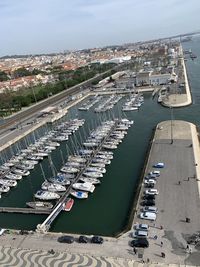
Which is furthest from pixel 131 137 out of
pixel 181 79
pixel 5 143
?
pixel 181 79

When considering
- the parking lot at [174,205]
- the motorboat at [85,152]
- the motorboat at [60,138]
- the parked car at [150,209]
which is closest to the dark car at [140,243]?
the parking lot at [174,205]

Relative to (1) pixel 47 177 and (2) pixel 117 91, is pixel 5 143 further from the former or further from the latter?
(2) pixel 117 91

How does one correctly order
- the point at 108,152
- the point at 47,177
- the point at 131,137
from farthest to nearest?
the point at 131,137, the point at 108,152, the point at 47,177

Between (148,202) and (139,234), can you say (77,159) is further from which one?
(139,234)

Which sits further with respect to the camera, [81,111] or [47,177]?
[81,111]

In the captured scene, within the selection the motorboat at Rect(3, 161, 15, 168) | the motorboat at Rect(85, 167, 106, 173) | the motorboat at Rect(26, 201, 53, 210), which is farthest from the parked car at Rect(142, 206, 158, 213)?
the motorboat at Rect(3, 161, 15, 168)

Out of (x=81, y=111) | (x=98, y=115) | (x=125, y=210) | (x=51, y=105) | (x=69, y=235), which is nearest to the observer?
(x=69, y=235)

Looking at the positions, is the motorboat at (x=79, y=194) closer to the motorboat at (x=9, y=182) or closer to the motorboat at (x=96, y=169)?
the motorboat at (x=96, y=169)
